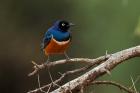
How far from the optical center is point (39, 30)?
18922mm

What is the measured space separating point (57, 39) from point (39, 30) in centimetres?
990

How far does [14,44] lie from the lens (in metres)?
19.2

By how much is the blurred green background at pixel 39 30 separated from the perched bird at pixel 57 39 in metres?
8.07

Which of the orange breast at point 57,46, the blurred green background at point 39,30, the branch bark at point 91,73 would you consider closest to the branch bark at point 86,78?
the branch bark at point 91,73

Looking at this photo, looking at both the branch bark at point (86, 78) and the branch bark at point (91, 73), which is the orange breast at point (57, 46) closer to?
the branch bark at point (91, 73)

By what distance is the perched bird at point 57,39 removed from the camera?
29.1ft

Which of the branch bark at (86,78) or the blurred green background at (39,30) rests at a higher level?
the branch bark at (86,78)

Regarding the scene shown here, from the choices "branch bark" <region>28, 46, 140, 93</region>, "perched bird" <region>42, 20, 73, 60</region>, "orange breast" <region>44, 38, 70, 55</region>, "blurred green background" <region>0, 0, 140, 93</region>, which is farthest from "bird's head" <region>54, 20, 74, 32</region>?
"blurred green background" <region>0, 0, 140, 93</region>

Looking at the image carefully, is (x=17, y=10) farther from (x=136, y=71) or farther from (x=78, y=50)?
(x=136, y=71)

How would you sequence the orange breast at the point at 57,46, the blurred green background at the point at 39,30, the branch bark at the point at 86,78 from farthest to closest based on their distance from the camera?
the blurred green background at the point at 39,30, the orange breast at the point at 57,46, the branch bark at the point at 86,78

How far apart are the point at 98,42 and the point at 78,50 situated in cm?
86

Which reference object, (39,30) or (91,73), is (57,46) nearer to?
(91,73)

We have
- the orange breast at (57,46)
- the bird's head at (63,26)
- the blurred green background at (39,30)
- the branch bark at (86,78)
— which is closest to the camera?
the branch bark at (86,78)

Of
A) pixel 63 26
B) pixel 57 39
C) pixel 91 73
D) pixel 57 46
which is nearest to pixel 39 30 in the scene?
pixel 63 26
